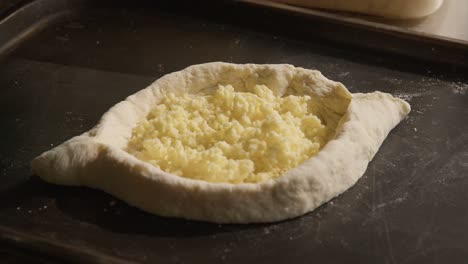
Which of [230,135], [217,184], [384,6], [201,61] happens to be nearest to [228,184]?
[217,184]

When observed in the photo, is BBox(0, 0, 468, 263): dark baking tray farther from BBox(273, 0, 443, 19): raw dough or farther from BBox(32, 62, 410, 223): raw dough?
BBox(273, 0, 443, 19): raw dough

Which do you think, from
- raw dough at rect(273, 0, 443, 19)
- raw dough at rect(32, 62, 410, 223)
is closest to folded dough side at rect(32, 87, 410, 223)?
raw dough at rect(32, 62, 410, 223)

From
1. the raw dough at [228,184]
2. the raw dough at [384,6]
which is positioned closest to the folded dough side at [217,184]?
the raw dough at [228,184]

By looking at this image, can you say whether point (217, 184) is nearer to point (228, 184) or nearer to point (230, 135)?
point (228, 184)

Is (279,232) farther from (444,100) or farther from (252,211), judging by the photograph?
(444,100)

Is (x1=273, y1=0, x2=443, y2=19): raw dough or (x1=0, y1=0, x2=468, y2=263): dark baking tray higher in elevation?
(x1=273, y1=0, x2=443, y2=19): raw dough

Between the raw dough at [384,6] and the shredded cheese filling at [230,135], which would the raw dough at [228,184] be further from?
the raw dough at [384,6]
